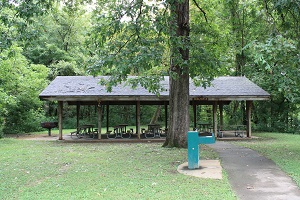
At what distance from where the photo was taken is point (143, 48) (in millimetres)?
8422

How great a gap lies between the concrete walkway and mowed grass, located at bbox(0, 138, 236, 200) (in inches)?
12.0

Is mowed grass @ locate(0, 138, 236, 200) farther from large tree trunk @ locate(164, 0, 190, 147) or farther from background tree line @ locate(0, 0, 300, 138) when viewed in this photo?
background tree line @ locate(0, 0, 300, 138)

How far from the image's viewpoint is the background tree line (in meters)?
7.73

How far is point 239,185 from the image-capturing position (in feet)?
20.1

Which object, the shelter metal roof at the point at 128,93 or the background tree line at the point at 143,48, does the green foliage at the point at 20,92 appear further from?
the shelter metal roof at the point at 128,93

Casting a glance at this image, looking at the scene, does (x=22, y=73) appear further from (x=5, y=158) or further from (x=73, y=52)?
(x=73, y=52)

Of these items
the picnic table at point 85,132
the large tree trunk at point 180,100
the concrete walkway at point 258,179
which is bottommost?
the concrete walkway at point 258,179

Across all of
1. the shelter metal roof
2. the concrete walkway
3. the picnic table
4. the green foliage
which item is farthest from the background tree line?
the picnic table

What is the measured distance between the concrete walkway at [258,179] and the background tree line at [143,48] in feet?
6.81

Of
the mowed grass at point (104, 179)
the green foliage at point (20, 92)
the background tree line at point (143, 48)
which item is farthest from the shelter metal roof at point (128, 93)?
the mowed grass at point (104, 179)

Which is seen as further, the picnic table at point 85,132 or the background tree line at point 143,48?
the picnic table at point 85,132

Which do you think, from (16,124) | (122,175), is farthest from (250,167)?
(16,124)

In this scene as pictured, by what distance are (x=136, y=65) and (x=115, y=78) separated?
174 cm

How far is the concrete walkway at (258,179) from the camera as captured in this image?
5.43 m
